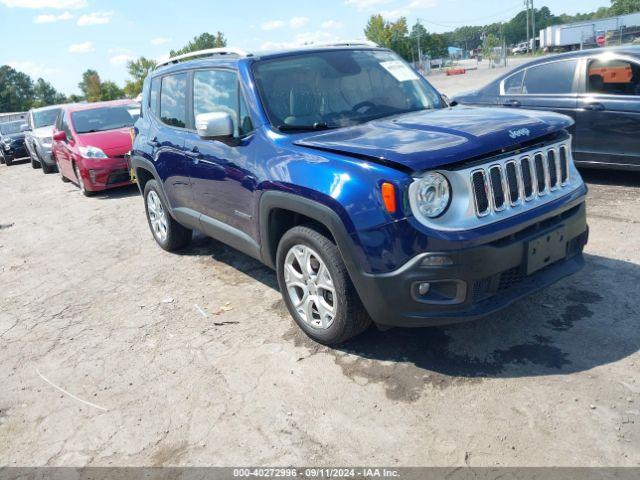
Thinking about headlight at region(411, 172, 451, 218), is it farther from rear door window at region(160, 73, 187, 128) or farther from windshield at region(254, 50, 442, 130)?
rear door window at region(160, 73, 187, 128)

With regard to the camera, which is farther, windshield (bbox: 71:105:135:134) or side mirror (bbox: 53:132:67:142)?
side mirror (bbox: 53:132:67:142)

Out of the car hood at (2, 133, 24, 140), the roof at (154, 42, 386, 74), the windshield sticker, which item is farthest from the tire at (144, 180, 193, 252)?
the car hood at (2, 133, 24, 140)

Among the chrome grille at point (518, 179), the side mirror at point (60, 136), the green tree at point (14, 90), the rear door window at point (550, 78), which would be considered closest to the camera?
the chrome grille at point (518, 179)

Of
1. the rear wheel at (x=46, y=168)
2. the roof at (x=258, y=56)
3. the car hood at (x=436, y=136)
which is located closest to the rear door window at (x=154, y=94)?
the roof at (x=258, y=56)

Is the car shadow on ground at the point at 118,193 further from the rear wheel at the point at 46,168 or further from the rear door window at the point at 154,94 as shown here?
the rear wheel at the point at 46,168

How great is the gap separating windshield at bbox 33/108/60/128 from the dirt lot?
37.9ft

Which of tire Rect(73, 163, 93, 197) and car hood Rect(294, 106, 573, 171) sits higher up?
car hood Rect(294, 106, 573, 171)

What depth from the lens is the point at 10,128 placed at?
69.4 ft

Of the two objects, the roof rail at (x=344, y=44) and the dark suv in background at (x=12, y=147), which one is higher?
the roof rail at (x=344, y=44)

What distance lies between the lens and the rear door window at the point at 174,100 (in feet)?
16.6

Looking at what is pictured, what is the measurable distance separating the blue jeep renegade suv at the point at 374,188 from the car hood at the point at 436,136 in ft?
0.04

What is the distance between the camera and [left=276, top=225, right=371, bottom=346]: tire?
3355 millimetres

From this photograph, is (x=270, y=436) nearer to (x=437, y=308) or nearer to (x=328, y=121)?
(x=437, y=308)

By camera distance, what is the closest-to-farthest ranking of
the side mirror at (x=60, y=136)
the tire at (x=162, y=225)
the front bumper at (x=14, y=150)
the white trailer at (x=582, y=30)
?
1. the tire at (x=162, y=225)
2. the side mirror at (x=60, y=136)
3. the front bumper at (x=14, y=150)
4. the white trailer at (x=582, y=30)
